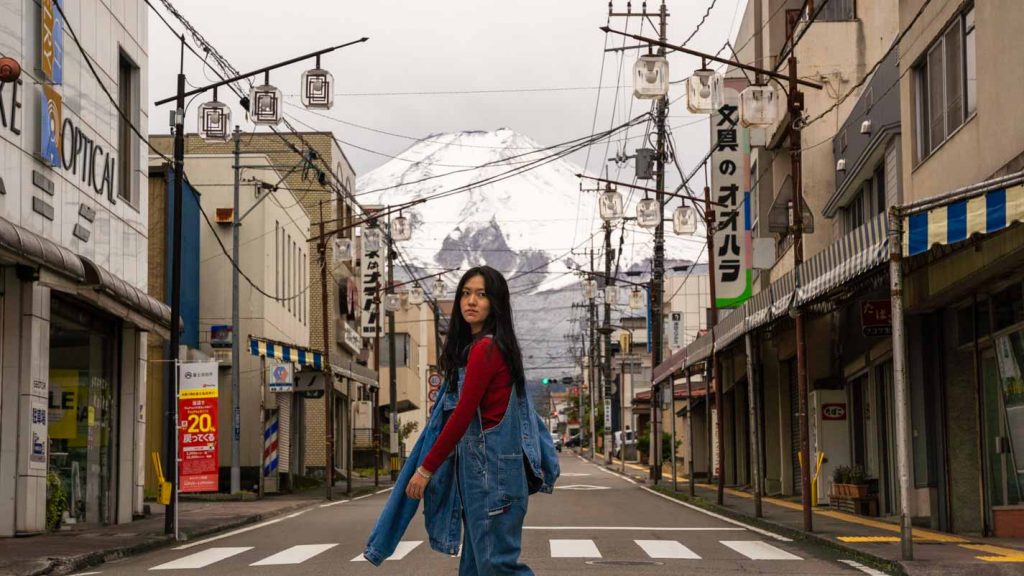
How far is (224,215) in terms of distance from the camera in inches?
1646

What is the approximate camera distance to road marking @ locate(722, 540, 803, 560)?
52.6 ft

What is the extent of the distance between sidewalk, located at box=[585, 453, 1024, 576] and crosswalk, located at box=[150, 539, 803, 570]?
1012 mm

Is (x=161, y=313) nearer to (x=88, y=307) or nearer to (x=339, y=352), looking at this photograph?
(x=88, y=307)

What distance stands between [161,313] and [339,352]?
36.6m

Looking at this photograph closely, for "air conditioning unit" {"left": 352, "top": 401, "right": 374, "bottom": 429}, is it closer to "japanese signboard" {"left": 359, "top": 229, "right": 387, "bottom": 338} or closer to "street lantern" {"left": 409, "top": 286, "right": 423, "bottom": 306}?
"japanese signboard" {"left": 359, "top": 229, "right": 387, "bottom": 338}

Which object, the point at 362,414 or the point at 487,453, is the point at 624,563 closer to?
the point at 487,453

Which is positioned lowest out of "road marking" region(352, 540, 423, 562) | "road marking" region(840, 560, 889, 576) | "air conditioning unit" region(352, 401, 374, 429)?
"road marking" region(840, 560, 889, 576)

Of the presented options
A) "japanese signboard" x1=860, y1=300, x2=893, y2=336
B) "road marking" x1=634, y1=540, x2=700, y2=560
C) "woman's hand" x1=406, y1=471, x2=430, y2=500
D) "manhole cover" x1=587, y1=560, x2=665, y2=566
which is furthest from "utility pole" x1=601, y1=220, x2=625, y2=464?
"woman's hand" x1=406, y1=471, x2=430, y2=500

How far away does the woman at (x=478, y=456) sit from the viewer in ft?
23.2

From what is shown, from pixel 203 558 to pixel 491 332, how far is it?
10.1m

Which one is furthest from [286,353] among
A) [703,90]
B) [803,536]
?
[803,536]

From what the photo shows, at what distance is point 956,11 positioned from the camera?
18594 millimetres

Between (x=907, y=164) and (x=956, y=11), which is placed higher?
(x=956, y=11)

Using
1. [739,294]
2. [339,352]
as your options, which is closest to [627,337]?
[339,352]
